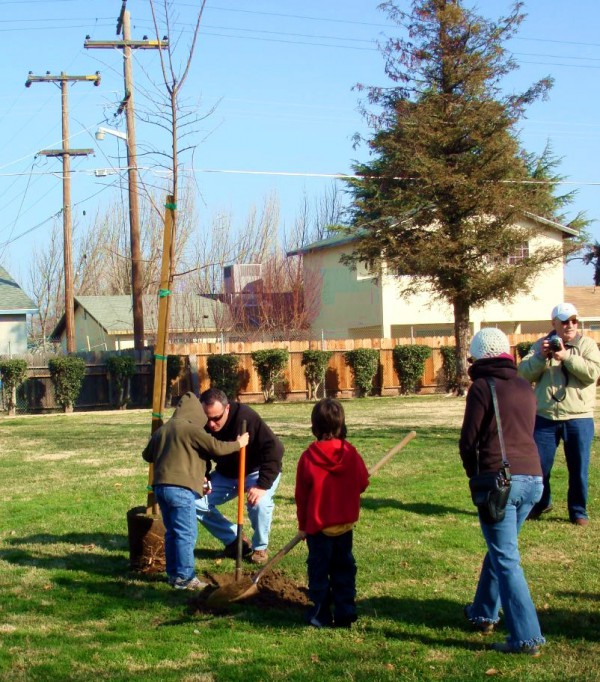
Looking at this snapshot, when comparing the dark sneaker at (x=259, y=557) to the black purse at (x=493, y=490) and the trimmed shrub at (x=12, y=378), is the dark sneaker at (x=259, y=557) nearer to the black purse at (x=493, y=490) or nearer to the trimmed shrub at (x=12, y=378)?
the black purse at (x=493, y=490)

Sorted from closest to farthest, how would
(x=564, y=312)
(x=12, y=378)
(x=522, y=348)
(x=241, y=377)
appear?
(x=564, y=312) → (x=12, y=378) → (x=241, y=377) → (x=522, y=348)

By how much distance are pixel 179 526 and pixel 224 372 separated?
72.6 feet

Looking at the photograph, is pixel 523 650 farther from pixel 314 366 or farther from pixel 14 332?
→ pixel 14 332

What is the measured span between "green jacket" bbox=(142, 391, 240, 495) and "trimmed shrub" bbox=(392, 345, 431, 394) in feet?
78.6

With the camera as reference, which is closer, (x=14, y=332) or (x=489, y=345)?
(x=489, y=345)

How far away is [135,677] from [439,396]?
81.0 feet

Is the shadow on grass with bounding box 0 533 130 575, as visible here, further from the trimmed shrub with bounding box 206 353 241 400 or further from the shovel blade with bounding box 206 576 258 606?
the trimmed shrub with bounding box 206 353 241 400

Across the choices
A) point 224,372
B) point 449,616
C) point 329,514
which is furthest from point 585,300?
point 329,514

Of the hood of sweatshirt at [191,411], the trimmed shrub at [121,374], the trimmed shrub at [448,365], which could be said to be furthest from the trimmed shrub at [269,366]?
the hood of sweatshirt at [191,411]

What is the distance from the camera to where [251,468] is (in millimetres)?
7660

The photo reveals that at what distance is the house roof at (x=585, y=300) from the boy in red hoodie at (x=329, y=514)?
128 feet

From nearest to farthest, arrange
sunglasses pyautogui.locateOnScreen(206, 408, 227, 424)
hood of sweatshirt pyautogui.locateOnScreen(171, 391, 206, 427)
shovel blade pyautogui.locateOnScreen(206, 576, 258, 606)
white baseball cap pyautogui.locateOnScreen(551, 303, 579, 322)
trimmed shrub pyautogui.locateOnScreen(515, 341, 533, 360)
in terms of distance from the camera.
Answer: shovel blade pyautogui.locateOnScreen(206, 576, 258, 606) < hood of sweatshirt pyautogui.locateOnScreen(171, 391, 206, 427) < sunglasses pyautogui.locateOnScreen(206, 408, 227, 424) < white baseball cap pyautogui.locateOnScreen(551, 303, 579, 322) < trimmed shrub pyautogui.locateOnScreen(515, 341, 533, 360)

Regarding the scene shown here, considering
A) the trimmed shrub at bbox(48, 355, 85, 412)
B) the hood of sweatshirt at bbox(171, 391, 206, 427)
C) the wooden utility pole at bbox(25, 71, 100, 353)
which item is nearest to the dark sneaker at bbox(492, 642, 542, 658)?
the hood of sweatshirt at bbox(171, 391, 206, 427)

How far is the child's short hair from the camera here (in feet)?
19.1
